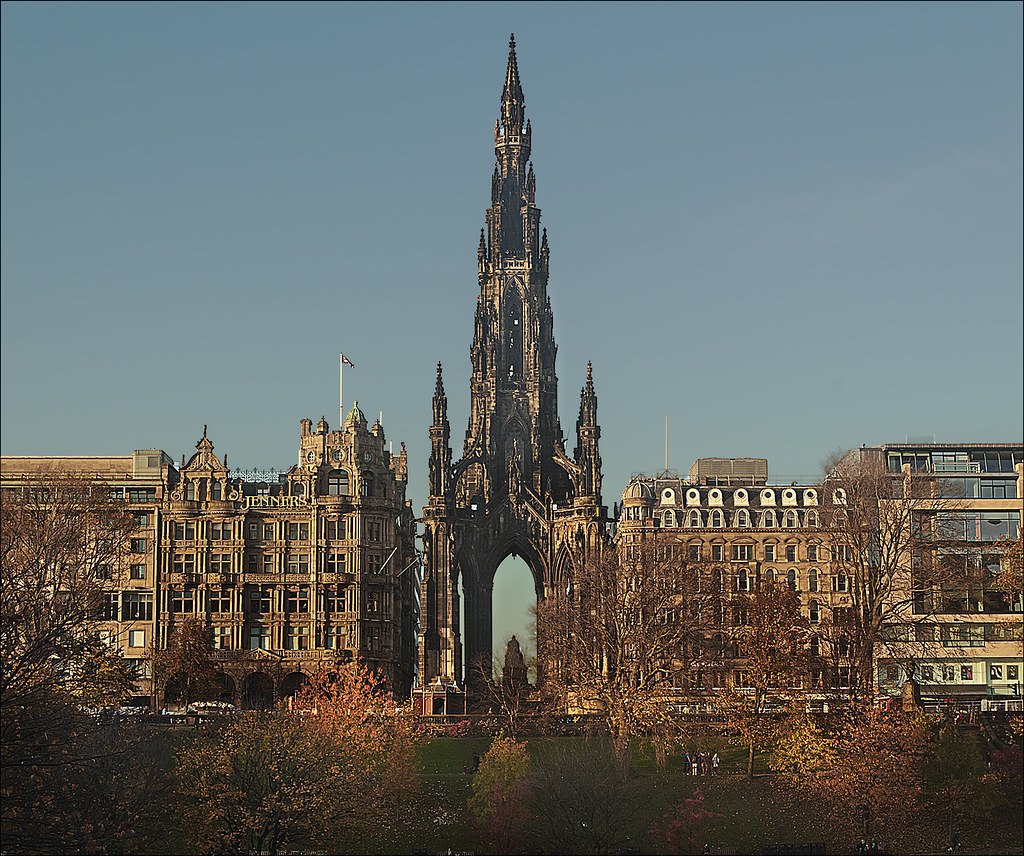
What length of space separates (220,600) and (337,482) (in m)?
17.2

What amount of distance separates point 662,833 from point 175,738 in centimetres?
3874

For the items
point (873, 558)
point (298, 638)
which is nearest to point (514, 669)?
point (298, 638)

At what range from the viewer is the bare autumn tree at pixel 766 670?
13150cm

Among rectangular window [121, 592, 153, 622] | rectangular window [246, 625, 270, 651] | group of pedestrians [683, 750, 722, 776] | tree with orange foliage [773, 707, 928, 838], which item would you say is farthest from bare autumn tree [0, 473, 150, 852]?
tree with orange foliage [773, 707, 928, 838]

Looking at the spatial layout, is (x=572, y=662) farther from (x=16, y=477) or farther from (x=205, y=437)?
(x=16, y=477)

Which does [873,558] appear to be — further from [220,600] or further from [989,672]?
[220,600]

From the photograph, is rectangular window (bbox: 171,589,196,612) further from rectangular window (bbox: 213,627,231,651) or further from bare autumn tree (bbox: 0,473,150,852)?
bare autumn tree (bbox: 0,473,150,852)

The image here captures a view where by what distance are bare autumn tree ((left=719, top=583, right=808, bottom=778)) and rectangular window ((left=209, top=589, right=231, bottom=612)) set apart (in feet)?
212

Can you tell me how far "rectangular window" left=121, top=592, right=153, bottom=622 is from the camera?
188 metres

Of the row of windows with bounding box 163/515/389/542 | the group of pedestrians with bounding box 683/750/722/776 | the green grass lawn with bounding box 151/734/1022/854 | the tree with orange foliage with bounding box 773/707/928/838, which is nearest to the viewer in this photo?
the green grass lawn with bounding box 151/734/1022/854

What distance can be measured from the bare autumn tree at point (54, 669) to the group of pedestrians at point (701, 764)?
40.4 m

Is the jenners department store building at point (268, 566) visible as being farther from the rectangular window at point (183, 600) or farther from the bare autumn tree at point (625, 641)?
the bare autumn tree at point (625, 641)

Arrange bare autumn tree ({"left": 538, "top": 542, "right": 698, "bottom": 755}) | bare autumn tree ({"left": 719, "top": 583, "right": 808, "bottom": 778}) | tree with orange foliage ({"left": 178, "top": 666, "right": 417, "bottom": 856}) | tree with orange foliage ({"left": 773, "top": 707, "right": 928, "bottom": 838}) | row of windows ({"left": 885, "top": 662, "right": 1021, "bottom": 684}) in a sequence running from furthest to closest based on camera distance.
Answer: row of windows ({"left": 885, "top": 662, "right": 1021, "bottom": 684}) → bare autumn tree ({"left": 538, "top": 542, "right": 698, "bottom": 755}) → bare autumn tree ({"left": 719, "top": 583, "right": 808, "bottom": 778}) → tree with orange foliage ({"left": 773, "top": 707, "right": 928, "bottom": 838}) → tree with orange foliage ({"left": 178, "top": 666, "right": 417, "bottom": 856})

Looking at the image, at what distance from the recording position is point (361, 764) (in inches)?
4530
